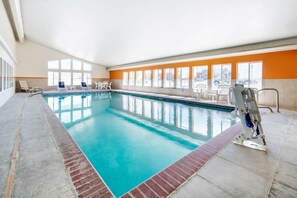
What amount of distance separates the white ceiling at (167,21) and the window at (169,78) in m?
2.44

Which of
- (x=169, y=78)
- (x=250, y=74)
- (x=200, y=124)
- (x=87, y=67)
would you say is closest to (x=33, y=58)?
(x=87, y=67)

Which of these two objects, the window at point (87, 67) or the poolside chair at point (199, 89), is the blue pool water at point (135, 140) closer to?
the poolside chair at point (199, 89)

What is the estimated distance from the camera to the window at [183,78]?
9.48 metres

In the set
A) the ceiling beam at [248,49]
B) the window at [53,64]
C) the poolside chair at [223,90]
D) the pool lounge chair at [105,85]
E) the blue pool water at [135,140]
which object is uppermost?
the window at [53,64]

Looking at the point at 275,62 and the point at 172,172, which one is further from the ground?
the point at 275,62

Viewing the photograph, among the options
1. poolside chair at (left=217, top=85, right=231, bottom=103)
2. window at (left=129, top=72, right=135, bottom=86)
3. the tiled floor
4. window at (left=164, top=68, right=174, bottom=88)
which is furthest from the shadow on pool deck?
window at (left=129, top=72, right=135, bottom=86)

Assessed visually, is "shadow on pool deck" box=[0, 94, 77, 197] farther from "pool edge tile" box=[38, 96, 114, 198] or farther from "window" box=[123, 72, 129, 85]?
"window" box=[123, 72, 129, 85]

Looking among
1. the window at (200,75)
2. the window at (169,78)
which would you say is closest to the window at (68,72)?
the window at (169,78)

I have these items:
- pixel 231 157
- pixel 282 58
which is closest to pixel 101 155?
pixel 231 157

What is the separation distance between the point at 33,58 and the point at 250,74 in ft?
46.0

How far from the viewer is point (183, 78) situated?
971 cm

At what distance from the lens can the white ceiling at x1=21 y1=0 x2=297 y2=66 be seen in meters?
4.07

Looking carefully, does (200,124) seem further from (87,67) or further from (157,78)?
(87,67)

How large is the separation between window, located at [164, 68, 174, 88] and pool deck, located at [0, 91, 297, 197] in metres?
8.02
